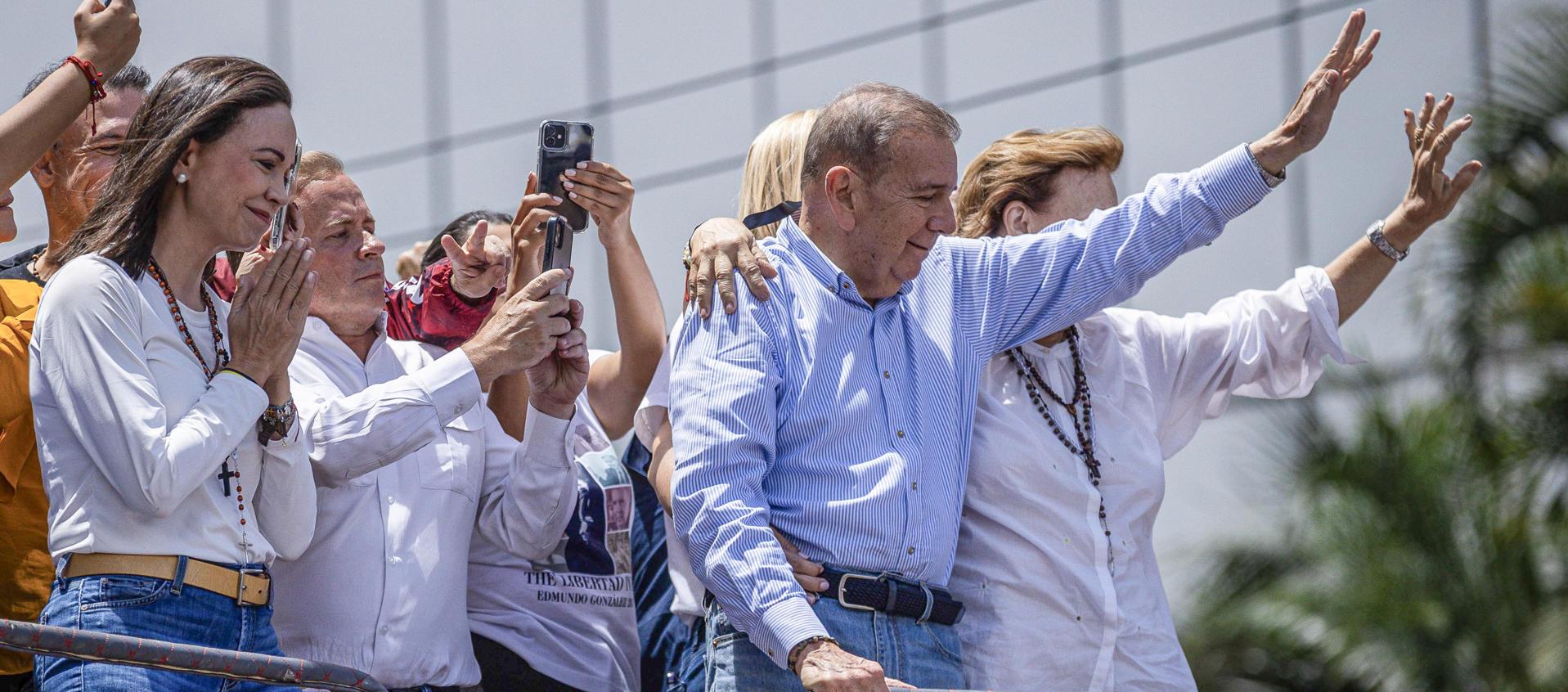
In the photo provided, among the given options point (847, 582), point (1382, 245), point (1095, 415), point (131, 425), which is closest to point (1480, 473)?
point (1382, 245)

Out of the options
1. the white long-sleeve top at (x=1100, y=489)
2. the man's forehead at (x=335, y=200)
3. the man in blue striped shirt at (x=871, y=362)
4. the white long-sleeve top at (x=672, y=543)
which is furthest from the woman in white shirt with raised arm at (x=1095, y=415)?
the man's forehead at (x=335, y=200)

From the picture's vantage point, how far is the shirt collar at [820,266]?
3.78 metres

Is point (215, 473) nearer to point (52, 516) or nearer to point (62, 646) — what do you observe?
point (52, 516)

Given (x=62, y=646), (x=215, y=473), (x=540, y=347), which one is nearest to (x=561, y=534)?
(x=540, y=347)

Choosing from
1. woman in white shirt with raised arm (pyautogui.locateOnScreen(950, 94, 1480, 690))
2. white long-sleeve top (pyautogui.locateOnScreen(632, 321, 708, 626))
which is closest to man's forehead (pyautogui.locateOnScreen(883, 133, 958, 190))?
woman in white shirt with raised arm (pyautogui.locateOnScreen(950, 94, 1480, 690))

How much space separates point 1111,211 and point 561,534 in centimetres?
138

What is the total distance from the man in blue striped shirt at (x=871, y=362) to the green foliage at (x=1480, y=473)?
7396mm

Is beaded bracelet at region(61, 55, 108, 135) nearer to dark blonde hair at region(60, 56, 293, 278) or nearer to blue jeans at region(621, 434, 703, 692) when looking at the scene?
dark blonde hair at region(60, 56, 293, 278)

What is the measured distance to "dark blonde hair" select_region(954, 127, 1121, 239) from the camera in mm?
4363

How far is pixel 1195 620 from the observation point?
13461mm

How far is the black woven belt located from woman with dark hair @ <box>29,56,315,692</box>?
95cm

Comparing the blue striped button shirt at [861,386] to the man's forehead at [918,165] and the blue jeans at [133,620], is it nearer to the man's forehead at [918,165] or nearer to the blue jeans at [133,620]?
the man's forehead at [918,165]

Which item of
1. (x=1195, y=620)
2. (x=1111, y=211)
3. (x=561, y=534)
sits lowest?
(x=1195, y=620)

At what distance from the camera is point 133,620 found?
316 centimetres
